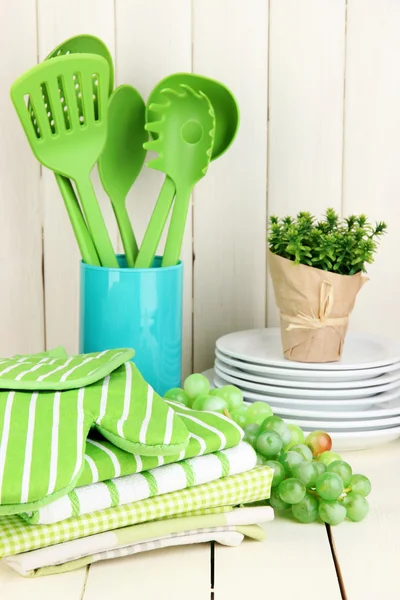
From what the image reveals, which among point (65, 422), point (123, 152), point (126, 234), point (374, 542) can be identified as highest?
point (123, 152)

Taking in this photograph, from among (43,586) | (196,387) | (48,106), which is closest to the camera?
(43,586)

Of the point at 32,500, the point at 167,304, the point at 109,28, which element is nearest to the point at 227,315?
the point at 167,304

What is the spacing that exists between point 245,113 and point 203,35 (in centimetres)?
12

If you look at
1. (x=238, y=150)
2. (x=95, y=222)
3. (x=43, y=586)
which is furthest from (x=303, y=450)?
(x=238, y=150)

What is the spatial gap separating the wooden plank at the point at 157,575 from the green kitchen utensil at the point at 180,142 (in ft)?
1.32

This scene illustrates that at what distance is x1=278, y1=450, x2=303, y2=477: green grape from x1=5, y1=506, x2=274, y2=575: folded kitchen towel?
2.1 inches

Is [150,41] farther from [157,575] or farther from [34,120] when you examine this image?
[157,575]

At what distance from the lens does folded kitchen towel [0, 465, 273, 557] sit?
578mm

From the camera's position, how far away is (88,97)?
2.92ft

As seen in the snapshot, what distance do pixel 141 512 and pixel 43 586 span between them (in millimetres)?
89

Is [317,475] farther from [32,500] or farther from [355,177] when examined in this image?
[355,177]

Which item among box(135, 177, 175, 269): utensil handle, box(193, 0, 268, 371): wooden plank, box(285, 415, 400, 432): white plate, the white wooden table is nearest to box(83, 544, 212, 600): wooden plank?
the white wooden table

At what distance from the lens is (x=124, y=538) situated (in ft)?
1.98

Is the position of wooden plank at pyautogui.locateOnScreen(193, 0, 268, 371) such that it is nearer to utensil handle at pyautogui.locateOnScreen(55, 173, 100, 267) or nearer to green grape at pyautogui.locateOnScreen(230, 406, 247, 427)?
utensil handle at pyautogui.locateOnScreen(55, 173, 100, 267)
